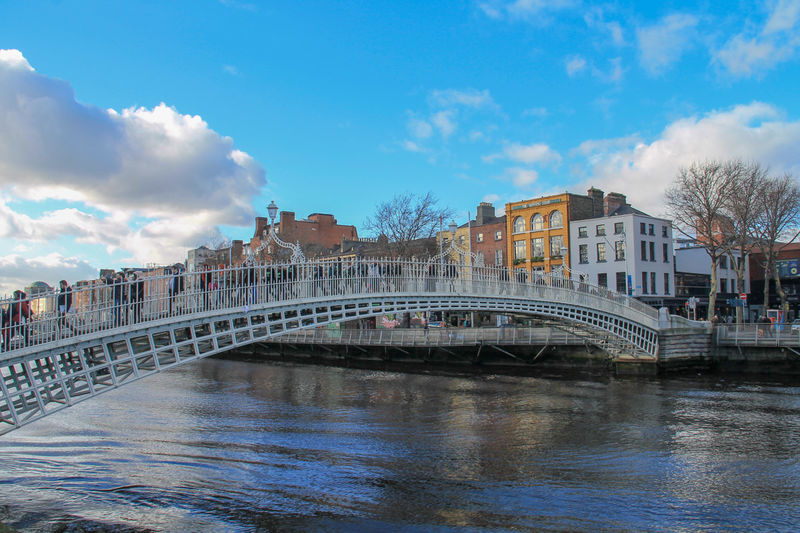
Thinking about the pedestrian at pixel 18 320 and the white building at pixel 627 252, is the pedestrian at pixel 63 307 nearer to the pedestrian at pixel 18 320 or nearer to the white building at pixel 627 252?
the pedestrian at pixel 18 320

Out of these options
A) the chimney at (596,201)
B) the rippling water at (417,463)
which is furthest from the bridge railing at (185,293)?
the chimney at (596,201)

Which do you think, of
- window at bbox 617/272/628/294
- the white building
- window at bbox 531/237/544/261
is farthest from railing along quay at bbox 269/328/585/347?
window at bbox 531/237/544/261

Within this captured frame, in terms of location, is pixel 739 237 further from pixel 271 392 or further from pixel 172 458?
pixel 172 458

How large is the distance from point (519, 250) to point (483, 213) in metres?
6.99

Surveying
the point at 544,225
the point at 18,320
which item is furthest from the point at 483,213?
the point at 18,320

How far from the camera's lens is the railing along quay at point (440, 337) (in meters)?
36.0

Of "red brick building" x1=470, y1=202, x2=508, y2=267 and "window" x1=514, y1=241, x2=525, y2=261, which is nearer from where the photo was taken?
"window" x1=514, y1=241, x2=525, y2=261

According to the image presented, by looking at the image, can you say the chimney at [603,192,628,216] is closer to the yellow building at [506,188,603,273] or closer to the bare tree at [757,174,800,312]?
the yellow building at [506,188,603,273]

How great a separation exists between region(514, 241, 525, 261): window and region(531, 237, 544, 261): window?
0.99m

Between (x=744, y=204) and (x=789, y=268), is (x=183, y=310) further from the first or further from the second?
(x=789, y=268)

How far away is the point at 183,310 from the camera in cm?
1512

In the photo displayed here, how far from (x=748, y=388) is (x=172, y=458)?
24.1 metres

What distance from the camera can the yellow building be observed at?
5212cm

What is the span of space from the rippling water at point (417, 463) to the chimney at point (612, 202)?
2887 cm
